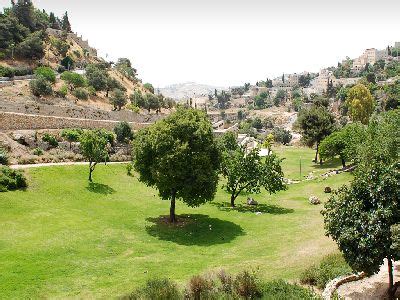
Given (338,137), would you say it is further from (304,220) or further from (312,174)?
(304,220)

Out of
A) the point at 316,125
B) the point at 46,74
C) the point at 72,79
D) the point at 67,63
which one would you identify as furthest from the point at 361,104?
the point at 67,63

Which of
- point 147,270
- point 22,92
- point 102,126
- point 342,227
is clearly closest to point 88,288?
point 147,270

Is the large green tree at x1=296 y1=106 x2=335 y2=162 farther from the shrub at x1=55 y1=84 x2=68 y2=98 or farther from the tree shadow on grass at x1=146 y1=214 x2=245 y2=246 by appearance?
the shrub at x1=55 y1=84 x2=68 y2=98

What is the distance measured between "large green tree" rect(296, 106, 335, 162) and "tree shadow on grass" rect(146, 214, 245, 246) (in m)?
41.6

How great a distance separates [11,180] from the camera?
4309 centimetres

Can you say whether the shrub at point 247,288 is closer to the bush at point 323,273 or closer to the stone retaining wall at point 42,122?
the bush at point 323,273

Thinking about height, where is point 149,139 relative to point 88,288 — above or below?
above

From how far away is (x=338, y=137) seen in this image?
2601 inches

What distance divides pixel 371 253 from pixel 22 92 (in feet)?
269

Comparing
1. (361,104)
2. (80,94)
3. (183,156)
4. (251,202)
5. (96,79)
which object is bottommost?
(251,202)

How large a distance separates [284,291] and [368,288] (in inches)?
189

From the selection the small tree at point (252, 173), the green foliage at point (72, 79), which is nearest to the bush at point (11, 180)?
the small tree at point (252, 173)

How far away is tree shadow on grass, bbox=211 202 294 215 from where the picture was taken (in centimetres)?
4628

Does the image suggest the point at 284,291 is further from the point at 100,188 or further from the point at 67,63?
the point at 67,63
